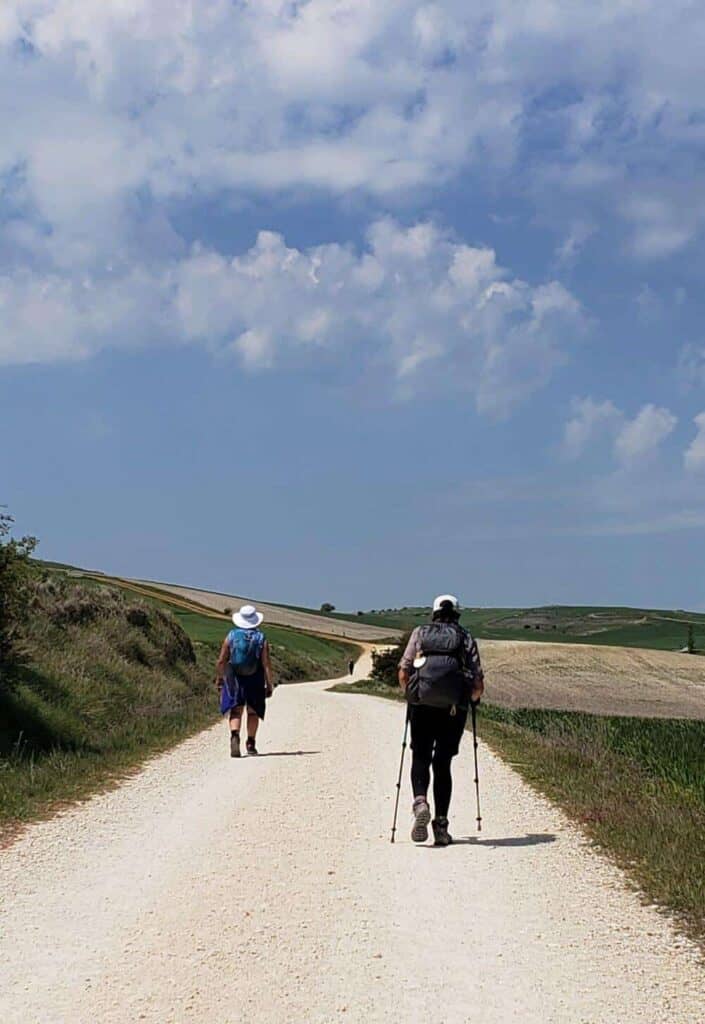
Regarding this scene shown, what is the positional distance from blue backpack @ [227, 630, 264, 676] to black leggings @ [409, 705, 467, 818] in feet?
21.7

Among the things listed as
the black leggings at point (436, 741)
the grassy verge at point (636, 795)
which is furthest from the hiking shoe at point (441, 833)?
the grassy verge at point (636, 795)

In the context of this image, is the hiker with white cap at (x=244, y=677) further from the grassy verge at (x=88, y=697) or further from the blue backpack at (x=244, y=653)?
the grassy verge at (x=88, y=697)

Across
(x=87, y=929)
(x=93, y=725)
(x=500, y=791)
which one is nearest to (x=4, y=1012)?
(x=87, y=929)

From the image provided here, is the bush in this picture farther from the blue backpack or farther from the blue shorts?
Answer: the blue backpack

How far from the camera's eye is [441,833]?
10188 mm

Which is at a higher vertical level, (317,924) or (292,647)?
(292,647)

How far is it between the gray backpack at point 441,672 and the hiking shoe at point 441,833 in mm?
1032

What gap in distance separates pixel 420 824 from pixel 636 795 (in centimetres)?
378

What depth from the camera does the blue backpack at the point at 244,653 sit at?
671 inches

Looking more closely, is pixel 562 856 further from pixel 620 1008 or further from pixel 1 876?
pixel 1 876

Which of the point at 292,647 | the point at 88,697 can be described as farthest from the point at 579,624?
the point at 88,697

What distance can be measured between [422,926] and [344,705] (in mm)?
24051

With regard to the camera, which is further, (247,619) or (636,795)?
(247,619)

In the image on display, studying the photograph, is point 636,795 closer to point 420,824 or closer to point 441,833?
point 441,833
